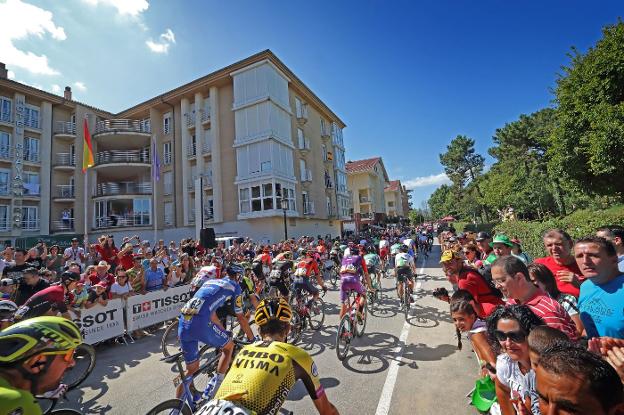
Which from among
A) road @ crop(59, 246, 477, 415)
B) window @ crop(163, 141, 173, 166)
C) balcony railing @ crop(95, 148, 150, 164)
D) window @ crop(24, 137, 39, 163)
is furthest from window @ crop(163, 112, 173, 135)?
road @ crop(59, 246, 477, 415)

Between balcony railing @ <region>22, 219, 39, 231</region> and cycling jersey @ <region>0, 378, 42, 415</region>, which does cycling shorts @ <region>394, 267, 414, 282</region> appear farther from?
balcony railing @ <region>22, 219, 39, 231</region>

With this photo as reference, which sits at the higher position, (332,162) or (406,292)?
(332,162)

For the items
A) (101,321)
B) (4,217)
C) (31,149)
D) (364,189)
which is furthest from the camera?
(364,189)

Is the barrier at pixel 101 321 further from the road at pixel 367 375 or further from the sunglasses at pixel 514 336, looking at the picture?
the sunglasses at pixel 514 336

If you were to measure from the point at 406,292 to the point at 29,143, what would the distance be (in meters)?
32.9

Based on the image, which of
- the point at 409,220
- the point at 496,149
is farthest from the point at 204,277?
the point at 409,220

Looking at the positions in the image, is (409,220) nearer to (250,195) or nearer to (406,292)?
(250,195)

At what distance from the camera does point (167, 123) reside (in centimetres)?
2855

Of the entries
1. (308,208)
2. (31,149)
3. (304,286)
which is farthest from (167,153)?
(304,286)

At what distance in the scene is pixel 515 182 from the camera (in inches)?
1152

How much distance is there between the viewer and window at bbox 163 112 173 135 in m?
28.3

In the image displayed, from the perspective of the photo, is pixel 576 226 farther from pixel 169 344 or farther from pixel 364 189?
pixel 364 189

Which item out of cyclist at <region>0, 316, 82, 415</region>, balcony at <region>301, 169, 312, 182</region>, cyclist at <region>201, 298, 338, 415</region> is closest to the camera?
cyclist at <region>0, 316, 82, 415</region>

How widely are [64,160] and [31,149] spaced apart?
227 cm
